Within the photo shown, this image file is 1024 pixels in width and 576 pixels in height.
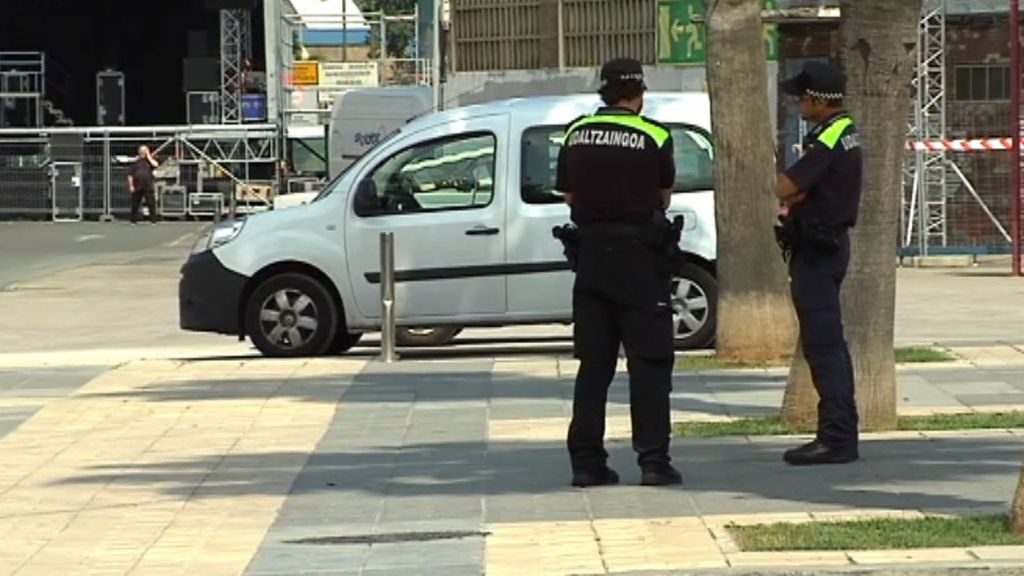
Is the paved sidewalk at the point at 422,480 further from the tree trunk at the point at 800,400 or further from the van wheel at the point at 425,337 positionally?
the van wheel at the point at 425,337

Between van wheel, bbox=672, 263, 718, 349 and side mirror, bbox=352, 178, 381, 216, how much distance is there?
7.68 feet

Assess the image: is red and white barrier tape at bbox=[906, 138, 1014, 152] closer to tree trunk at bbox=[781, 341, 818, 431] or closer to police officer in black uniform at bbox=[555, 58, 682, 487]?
tree trunk at bbox=[781, 341, 818, 431]

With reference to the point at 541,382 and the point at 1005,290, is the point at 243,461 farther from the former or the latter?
the point at 1005,290

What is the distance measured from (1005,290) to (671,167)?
46.2 feet

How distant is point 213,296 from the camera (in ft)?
52.9

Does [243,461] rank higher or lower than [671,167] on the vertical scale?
lower

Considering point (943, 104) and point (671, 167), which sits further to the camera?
point (943, 104)

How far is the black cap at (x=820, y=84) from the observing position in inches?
383

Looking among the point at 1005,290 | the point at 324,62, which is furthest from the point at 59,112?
the point at 1005,290

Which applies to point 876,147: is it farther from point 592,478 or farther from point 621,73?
point 592,478

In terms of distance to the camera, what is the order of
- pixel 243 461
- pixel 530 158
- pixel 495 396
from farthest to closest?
pixel 530 158, pixel 495 396, pixel 243 461

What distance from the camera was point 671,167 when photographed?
364 inches

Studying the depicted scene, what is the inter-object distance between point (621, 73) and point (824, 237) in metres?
1.24

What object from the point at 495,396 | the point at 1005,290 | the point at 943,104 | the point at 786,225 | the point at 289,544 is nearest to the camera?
the point at 289,544
